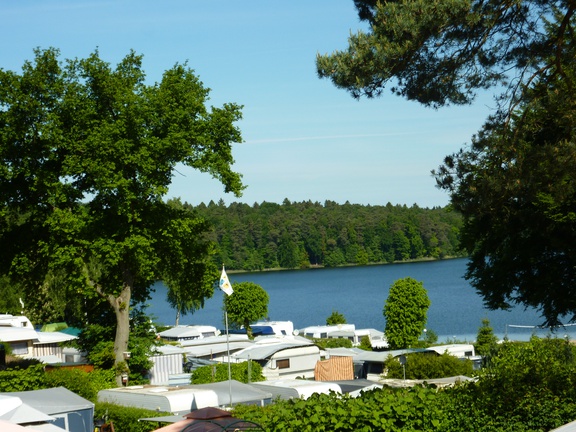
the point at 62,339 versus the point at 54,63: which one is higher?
the point at 54,63

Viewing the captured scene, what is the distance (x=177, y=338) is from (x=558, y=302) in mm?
25443

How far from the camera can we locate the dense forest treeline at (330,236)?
14788 cm

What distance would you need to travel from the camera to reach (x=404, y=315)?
36750 mm

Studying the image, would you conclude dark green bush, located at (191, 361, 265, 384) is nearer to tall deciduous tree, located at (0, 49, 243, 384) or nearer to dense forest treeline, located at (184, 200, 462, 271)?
tall deciduous tree, located at (0, 49, 243, 384)

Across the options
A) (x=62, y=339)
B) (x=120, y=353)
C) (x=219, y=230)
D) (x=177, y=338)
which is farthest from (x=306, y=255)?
(x=120, y=353)

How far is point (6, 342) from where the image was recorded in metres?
26.8

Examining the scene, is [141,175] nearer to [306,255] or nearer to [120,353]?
[120,353]

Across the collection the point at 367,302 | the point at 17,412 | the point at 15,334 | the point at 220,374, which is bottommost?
the point at 367,302

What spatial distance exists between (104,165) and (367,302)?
7096 cm

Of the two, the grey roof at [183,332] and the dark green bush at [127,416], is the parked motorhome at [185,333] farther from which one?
the dark green bush at [127,416]

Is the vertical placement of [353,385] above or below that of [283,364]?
above

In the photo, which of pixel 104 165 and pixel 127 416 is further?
pixel 104 165

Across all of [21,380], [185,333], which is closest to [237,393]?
[21,380]

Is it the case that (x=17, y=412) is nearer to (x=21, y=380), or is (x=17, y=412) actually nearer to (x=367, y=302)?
(x=21, y=380)
